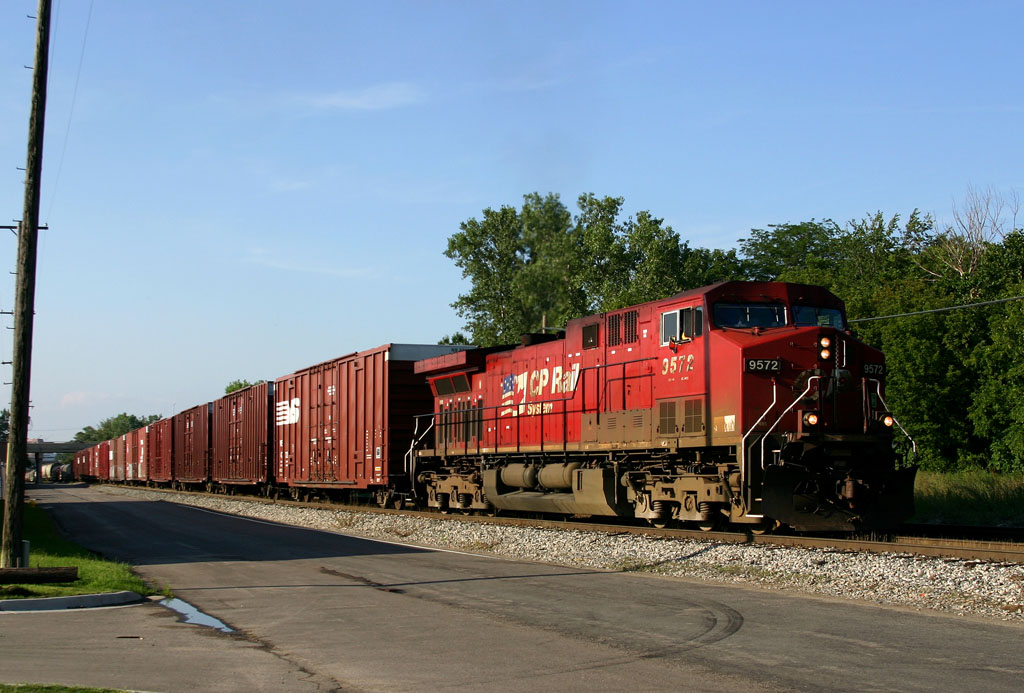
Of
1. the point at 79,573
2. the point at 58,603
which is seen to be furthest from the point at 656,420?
the point at 58,603

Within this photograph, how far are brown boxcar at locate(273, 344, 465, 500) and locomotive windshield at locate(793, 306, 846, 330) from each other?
12.4 metres

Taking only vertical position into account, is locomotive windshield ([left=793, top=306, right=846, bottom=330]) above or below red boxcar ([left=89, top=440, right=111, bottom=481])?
above

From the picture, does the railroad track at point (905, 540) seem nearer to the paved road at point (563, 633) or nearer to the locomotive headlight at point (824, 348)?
the locomotive headlight at point (824, 348)

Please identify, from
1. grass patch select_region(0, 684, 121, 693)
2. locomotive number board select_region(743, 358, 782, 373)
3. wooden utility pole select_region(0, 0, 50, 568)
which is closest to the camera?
grass patch select_region(0, 684, 121, 693)

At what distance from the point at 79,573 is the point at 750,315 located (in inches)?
427

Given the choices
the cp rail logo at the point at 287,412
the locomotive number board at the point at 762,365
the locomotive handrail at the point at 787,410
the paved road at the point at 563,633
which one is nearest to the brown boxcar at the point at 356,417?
the cp rail logo at the point at 287,412

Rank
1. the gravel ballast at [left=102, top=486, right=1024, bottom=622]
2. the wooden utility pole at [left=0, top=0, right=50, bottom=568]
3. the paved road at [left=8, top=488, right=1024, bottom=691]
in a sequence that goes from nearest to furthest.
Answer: the paved road at [left=8, top=488, right=1024, bottom=691]
the gravel ballast at [left=102, top=486, right=1024, bottom=622]
the wooden utility pole at [left=0, top=0, right=50, bottom=568]

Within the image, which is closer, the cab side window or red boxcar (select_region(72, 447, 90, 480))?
the cab side window

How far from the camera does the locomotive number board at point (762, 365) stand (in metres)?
15.0

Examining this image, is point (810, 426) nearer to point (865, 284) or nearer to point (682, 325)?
point (682, 325)

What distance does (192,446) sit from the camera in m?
48.7

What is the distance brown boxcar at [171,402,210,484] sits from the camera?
45.7 meters

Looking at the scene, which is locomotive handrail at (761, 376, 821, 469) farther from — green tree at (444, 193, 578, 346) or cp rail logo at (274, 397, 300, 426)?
green tree at (444, 193, 578, 346)

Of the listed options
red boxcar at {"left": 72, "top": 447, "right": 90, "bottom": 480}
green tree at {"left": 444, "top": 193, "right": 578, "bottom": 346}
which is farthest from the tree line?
red boxcar at {"left": 72, "top": 447, "right": 90, "bottom": 480}
